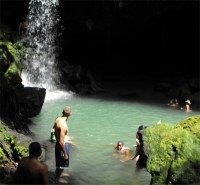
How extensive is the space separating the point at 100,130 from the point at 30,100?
3.55 meters

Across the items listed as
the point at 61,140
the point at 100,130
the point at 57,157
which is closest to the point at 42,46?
the point at 100,130

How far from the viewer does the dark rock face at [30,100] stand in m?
15.6

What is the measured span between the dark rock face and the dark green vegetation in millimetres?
8334

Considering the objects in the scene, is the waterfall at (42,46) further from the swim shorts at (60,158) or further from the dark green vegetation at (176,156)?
the dark green vegetation at (176,156)

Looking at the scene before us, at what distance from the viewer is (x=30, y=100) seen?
15.9 meters

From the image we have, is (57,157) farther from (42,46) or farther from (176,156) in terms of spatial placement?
(42,46)

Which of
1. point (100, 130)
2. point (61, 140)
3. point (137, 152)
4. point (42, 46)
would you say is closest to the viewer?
point (61, 140)

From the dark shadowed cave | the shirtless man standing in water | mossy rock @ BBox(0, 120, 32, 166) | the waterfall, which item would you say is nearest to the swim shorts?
the shirtless man standing in water

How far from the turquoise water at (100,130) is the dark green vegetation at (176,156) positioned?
4.65 feet

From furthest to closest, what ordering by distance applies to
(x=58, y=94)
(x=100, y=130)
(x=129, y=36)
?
(x=129, y=36) < (x=58, y=94) < (x=100, y=130)

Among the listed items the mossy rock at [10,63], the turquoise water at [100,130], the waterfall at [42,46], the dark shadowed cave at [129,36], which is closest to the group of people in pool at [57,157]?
the turquoise water at [100,130]

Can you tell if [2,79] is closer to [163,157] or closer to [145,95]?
[163,157]

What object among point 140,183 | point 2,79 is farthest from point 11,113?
point 140,183

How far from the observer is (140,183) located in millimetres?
9281
